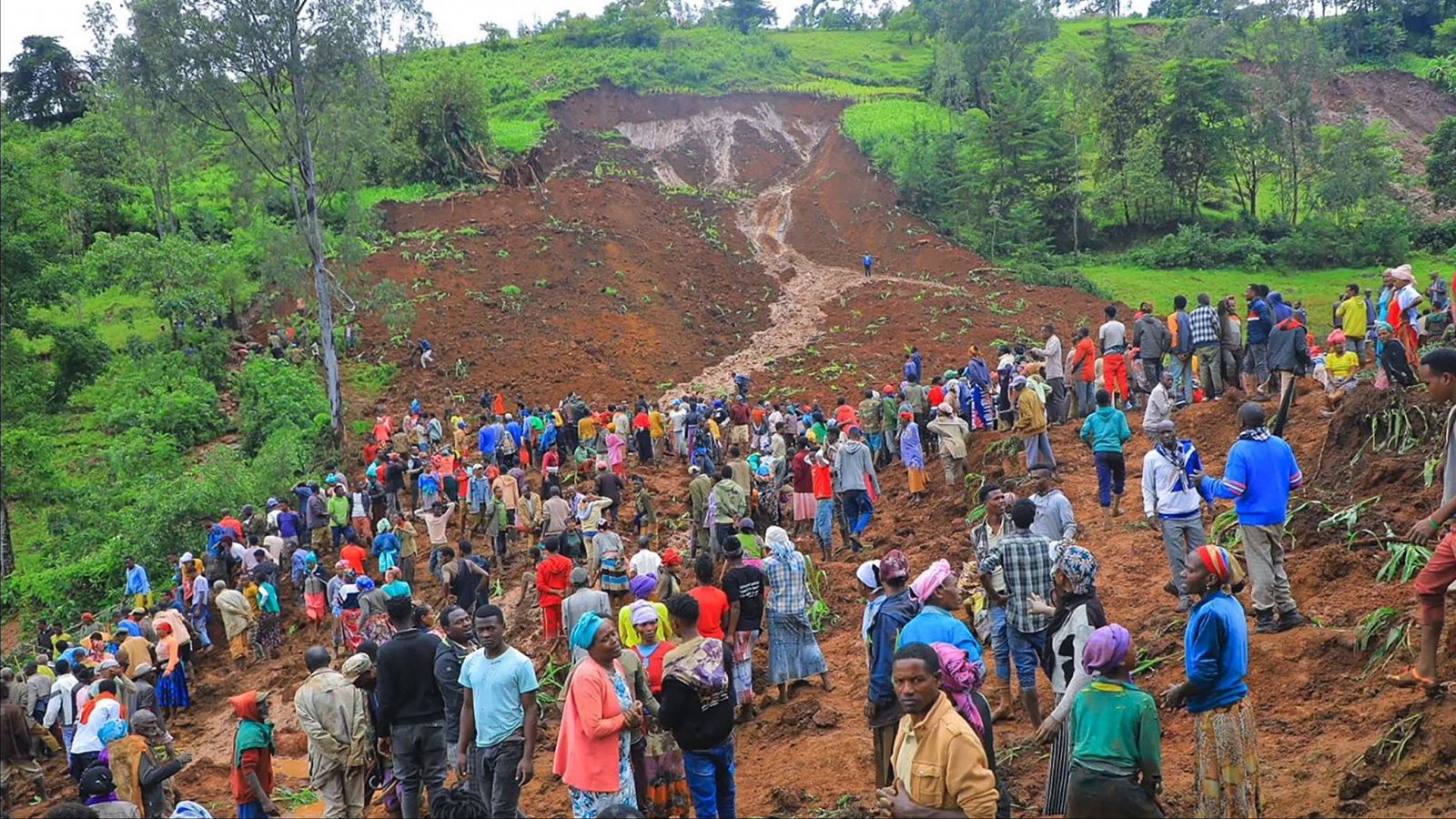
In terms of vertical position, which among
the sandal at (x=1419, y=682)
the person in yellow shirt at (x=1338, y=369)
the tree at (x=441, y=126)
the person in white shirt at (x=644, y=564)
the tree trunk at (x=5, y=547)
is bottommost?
the tree trunk at (x=5, y=547)

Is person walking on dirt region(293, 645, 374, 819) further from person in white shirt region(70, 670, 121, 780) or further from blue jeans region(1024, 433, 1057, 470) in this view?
blue jeans region(1024, 433, 1057, 470)

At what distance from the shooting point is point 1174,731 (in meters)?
7.30

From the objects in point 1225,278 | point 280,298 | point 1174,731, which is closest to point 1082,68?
point 1225,278

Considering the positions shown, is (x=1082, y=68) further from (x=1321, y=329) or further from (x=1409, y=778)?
(x=1409, y=778)

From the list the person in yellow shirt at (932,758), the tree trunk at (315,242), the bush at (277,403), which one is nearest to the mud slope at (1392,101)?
the tree trunk at (315,242)

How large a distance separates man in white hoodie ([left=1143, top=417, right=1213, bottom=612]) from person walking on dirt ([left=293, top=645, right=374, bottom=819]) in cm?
581

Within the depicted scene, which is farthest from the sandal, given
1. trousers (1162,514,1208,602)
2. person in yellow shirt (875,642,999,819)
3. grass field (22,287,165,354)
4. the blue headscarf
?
grass field (22,287,165,354)

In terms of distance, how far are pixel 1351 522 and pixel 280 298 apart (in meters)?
29.1

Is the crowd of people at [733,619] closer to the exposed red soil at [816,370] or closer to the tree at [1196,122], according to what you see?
the exposed red soil at [816,370]

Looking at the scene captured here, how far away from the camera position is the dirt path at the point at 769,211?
3145cm

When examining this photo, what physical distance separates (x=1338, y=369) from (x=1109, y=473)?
3.52 m

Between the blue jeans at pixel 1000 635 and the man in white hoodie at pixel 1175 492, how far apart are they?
155 cm

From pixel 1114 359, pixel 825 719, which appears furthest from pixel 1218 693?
pixel 1114 359

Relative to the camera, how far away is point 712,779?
19.3 feet
